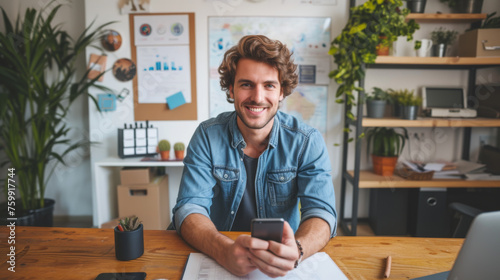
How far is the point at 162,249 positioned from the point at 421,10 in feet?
8.44

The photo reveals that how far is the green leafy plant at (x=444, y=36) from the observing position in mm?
2518

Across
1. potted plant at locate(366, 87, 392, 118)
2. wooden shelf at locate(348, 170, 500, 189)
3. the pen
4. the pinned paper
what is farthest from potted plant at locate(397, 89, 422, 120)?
the pinned paper

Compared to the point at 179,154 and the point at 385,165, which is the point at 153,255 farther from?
the point at 385,165

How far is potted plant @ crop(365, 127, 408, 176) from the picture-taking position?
2.50m

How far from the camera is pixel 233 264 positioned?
76 cm

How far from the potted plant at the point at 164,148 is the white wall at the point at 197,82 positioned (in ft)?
0.75

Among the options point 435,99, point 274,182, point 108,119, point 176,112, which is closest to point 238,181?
point 274,182

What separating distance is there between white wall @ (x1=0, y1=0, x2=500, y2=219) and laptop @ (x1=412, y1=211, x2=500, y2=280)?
225 centimetres

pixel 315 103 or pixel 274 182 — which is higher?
pixel 315 103

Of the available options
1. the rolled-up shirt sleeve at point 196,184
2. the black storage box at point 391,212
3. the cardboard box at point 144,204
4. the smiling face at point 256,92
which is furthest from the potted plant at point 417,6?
the cardboard box at point 144,204

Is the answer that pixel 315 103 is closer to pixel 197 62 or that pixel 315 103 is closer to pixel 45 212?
pixel 197 62

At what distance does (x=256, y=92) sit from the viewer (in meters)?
1.18

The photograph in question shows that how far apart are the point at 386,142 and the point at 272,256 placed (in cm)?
207

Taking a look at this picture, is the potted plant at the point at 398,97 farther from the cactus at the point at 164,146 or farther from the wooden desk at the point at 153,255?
the cactus at the point at 164,146
